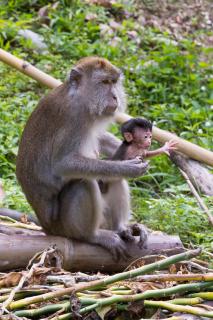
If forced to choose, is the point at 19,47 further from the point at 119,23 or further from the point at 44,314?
the point at 44,314

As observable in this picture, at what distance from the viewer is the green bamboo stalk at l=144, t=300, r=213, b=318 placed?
14.0ft

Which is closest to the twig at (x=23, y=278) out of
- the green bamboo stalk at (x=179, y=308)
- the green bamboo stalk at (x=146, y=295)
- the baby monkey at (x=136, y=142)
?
the green bamboo stalk at (x=146, y=295)

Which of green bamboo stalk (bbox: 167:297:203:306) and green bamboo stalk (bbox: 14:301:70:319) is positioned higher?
green bamboo stalk (bbox: 167:297:203:306)

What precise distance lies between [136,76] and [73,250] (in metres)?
5.77

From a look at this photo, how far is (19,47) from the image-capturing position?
38.0 feet

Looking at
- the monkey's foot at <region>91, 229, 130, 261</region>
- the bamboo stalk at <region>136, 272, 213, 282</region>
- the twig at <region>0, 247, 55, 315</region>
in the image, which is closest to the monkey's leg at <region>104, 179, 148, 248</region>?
the monkey's foot at <region>91, 229, 130, 261</region>

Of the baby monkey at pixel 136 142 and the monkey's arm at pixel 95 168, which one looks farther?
the baby monkey at pixel 136 142

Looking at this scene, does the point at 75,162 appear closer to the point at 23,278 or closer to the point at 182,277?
the point at 23,278

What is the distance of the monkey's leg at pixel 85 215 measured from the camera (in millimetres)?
5879

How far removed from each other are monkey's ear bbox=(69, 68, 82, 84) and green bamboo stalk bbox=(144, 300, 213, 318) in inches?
91.3

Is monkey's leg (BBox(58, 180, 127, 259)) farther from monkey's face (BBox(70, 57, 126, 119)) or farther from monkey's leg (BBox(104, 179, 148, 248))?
monkey's face (BBox(70, 57, 126, 119))

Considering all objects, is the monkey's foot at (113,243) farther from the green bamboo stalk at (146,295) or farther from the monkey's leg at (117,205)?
the green bamboo stalk at (146,295)

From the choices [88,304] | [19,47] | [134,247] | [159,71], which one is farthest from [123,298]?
[19,47]

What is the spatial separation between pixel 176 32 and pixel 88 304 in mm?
9093
